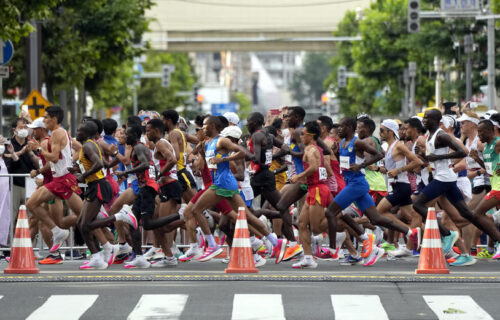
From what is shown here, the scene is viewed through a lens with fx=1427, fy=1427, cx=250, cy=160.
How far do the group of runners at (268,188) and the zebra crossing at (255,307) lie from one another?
128 inches

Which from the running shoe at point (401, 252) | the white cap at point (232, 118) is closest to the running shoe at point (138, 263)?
the white cap at point (232, 118)

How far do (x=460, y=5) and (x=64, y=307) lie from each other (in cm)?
2600

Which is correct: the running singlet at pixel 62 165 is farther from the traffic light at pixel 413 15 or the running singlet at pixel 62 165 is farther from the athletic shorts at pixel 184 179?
the traffic light at pixel 413 15

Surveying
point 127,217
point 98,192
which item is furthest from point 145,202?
point 98,192

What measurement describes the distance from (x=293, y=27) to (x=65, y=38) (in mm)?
43443

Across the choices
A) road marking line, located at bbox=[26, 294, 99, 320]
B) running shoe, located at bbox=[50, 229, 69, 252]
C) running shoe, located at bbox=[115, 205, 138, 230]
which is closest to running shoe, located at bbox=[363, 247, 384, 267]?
running shoe, located at bbox=[115, 205, 138, 230]

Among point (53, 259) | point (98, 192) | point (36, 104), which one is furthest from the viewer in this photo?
point (36, 104)

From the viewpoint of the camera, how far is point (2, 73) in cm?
2338

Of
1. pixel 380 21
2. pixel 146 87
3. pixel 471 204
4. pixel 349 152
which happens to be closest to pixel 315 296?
pixel 349 152

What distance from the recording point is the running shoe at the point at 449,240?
648 inches

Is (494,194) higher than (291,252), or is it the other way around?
(494,194)

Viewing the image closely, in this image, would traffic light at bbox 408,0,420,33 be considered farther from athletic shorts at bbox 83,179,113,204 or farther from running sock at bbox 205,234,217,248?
athletic shorts at bbox 83,179,113,204

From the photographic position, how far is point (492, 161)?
17.0m

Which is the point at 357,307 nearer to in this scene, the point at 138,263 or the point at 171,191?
the point at 138,263
